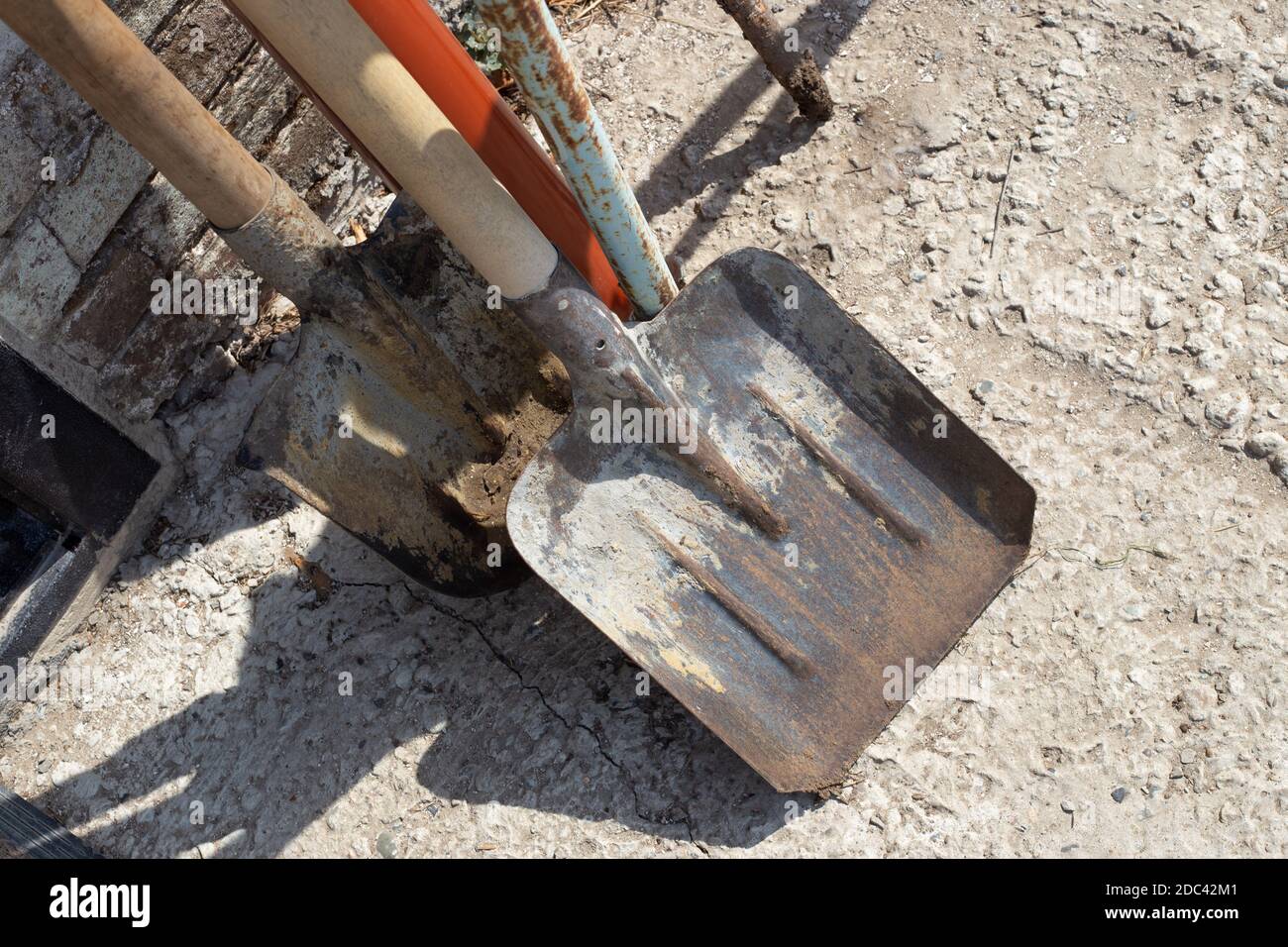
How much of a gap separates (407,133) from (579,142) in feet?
1.29

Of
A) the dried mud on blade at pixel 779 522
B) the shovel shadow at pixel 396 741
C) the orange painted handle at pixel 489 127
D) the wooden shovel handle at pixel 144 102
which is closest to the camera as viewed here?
the wooden shovel handle at pixel 144 102

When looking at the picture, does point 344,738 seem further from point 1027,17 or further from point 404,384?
point 1027,17

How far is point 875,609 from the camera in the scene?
2658 millimetres

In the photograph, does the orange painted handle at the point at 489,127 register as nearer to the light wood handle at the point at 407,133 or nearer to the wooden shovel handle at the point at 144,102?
the light wood handle at the point at 407,133

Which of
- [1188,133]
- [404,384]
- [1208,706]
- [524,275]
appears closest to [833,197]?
[1188,133]

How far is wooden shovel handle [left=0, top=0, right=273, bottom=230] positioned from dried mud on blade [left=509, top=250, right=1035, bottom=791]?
835 mm

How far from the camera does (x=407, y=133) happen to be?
2.41m

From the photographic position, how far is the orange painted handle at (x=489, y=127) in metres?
2.46

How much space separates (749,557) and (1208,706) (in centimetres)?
121

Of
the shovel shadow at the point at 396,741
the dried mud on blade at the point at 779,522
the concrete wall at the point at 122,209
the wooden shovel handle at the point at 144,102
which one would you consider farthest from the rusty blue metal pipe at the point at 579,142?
the concrete wall at the point at 122,209

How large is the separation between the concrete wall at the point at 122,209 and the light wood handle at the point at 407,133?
0.86 meters

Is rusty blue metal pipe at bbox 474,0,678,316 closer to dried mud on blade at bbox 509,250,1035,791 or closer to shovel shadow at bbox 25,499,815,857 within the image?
dried mud on blade at bbox 509,250,1035,791

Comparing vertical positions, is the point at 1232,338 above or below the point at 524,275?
below

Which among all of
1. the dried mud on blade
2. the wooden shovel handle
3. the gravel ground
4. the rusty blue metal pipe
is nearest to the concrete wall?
the gravel ground
